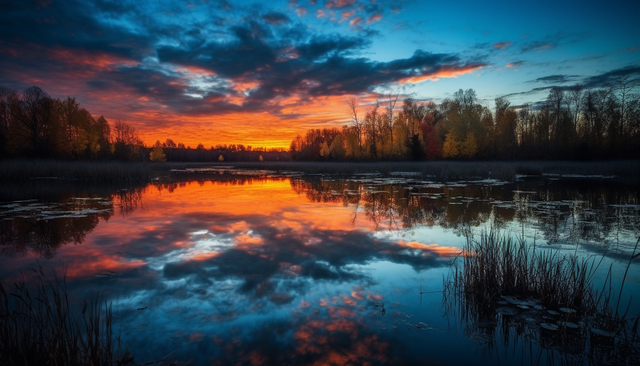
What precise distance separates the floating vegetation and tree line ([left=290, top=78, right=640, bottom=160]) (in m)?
42.4

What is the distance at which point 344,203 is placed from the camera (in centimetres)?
1360

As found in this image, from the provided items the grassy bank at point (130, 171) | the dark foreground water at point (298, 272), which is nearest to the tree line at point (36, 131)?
the grassy bank at point (130, 171)

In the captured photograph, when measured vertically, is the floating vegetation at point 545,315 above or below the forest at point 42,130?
below

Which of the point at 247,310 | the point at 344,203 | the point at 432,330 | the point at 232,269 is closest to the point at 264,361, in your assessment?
the point at 247,310

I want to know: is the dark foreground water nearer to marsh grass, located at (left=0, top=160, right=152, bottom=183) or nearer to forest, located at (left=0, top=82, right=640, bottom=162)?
marsh grass, located at (left=0, top=160, right=152, bottom=183)

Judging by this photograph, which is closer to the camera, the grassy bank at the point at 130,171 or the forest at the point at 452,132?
the grassy bank at the point at 130,171

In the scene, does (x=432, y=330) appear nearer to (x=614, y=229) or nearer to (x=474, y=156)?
(x=614, y=229)

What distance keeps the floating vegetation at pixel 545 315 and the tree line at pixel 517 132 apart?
4236 centimetres

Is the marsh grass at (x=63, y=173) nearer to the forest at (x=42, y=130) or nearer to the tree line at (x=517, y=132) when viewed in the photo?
the forest at (x=42, y=130)

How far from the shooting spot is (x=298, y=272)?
5.45 m

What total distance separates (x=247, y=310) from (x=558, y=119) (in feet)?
204

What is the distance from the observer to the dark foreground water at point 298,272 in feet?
10.7

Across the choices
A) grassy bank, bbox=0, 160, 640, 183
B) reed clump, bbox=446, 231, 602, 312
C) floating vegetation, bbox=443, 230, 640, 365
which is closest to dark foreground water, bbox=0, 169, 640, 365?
floating vegetation, bbox=443, 230, 640, 365

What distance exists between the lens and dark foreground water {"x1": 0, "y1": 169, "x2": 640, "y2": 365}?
325 centimetres
